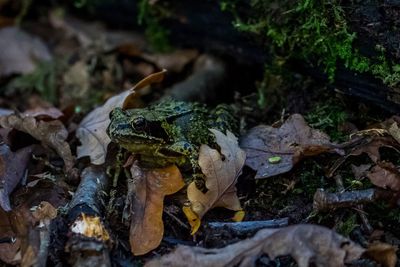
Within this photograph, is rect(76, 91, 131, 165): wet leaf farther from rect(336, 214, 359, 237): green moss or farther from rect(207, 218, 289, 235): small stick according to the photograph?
rect(336, 214, 359, 237): green moss

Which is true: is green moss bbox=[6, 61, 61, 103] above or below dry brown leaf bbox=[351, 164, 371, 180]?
below

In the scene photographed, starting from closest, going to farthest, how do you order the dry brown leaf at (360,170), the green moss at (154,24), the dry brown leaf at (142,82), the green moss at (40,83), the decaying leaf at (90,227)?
1. the decaying leaf at (90,227)
2. the dry brown leaf at (360,170)
3. the dry brown leaf at (142,82)
4. the green moss at (154,24)
5. the green moss at (40,83)

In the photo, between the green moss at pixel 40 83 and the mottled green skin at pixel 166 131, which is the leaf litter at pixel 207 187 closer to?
the mottled green skin at pixel 166 131

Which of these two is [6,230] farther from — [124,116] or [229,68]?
[229,68]

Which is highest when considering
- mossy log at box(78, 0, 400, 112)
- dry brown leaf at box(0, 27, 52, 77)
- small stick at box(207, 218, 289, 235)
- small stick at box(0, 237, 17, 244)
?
mossy log at box(78, 0, 400, 112)

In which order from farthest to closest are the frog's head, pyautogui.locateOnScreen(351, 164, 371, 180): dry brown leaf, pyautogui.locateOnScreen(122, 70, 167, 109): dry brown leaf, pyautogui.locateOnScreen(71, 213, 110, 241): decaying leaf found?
1. pyautogui.locateOnScreen(122, 70, 167, 109): dry brown leaf
2. the frog's head
3. pyautogui.locateOnScreen(351, 164, 371, 180): dry brown leaf
4. pyautogui.locateOnScreen(71, 213, 110, 241): decaying leaf

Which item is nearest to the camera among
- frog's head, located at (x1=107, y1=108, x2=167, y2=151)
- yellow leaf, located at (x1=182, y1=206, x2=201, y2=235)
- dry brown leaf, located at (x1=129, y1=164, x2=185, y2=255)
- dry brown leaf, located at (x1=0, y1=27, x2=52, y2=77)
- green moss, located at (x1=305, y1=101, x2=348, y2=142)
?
dry brown leaf, located at (x1=129, y1=164, x2=185, y2=255)

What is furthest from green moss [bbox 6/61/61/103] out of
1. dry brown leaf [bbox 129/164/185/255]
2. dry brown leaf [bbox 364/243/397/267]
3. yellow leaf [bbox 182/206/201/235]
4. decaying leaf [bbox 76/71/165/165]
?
dry brown leaf [bbox 364/243/397/267]

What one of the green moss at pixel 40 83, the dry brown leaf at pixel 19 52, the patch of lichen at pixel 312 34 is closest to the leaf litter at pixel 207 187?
the patch of lichen at pixel 312 34
